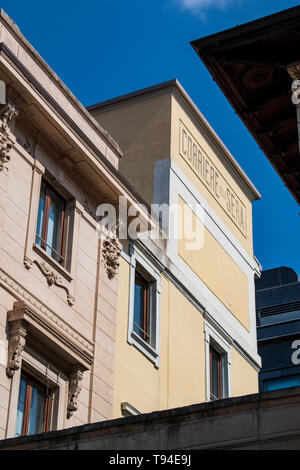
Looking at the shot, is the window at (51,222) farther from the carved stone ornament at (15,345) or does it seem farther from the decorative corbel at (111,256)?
the carved stone ornament at (15,345)

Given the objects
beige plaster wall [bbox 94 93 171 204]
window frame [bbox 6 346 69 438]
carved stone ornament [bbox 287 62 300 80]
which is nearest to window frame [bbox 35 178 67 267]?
window frame [bbox 6 346 69 438]

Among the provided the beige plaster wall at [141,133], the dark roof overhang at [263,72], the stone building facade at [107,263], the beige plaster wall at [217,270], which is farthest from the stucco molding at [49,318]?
the beige plaster wall at [141,133]

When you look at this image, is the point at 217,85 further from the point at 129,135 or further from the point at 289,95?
the point at 129,135

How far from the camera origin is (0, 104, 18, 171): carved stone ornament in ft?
70.8

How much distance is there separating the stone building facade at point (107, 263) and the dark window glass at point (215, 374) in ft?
0.20

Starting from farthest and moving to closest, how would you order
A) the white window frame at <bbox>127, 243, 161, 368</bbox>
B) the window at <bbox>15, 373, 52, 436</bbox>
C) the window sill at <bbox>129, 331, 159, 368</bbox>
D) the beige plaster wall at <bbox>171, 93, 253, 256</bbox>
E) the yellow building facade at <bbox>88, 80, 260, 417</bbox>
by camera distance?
the beige plaster wall at <bbox>171, 93, 253, 256</bbox>, the yellow building facade at <bbox>88, 80, 260, 417</bbox>, the white window frame at <bbox>127, 243, 161, 368</bbox>, the window sill at <bbox>129, 331, 159, 368</bbox>, the window at <bbox>15, 373, 52, 436</bbox>

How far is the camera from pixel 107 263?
24906 millimetres

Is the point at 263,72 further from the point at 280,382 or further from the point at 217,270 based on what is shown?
the point at 280,382

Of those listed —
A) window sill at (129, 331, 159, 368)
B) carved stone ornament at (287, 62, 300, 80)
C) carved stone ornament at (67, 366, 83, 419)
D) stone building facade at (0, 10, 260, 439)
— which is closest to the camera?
carved stone ornament at (287, 62, 300, 80)

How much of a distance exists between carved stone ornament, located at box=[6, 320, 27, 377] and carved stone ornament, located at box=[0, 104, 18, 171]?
3.54 meters

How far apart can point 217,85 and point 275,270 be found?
3601cm

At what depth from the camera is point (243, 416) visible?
46.9 ft

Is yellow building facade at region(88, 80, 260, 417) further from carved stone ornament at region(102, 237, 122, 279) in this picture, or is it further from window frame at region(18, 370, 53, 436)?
window frame at region(18, 370, 53, 436)

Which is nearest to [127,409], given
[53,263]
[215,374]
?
[53,263]
